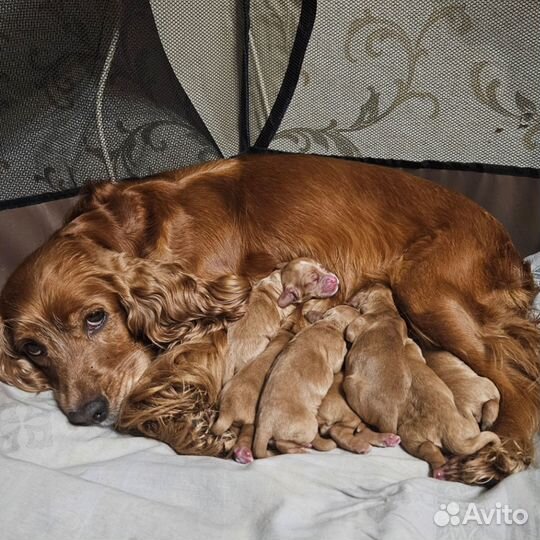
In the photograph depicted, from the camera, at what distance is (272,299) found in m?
2.80

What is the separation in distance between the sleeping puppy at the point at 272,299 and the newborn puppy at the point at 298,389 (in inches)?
7.1

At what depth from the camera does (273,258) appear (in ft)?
9.56

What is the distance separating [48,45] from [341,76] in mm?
1142

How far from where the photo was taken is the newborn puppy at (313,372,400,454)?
2.30 meters

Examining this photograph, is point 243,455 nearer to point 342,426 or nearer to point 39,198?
point 342,426

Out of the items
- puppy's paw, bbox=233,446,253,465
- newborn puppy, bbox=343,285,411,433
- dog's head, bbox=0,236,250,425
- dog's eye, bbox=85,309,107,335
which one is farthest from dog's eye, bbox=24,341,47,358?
newborn puppy, bbox=343,285,411,433

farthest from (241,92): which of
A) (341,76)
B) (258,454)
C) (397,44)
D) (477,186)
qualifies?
(258,454)

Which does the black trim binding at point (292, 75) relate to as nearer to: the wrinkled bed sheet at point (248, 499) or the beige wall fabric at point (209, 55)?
the beige wall fabric at point (209, 55)

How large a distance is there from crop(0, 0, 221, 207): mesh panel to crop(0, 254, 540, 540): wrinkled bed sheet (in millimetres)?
1187

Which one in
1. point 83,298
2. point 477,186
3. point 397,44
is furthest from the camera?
point 477,186

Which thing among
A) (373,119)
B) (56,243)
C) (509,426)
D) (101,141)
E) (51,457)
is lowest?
(51,457)

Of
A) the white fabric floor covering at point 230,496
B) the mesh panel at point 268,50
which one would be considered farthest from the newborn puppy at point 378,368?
the mesh panel at point 268,50

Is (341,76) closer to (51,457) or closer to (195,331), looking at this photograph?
(195,331)

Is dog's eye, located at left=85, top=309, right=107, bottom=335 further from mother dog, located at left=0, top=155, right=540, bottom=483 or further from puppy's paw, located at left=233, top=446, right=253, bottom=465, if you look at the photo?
puppy's paw, located at left=233, top=446, right=253, bottom=465
